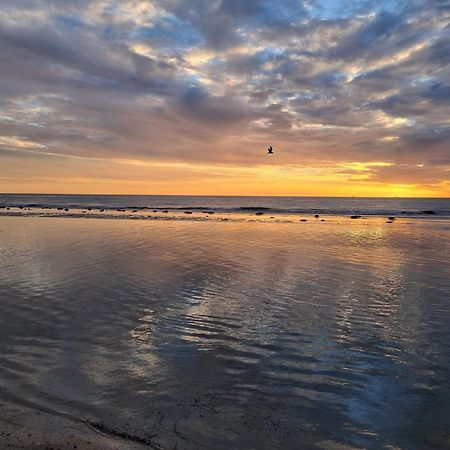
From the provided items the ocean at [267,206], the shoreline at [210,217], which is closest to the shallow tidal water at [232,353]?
the shoreline at [210,217]

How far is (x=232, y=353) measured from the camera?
7473mm

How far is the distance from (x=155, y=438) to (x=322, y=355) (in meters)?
3.68

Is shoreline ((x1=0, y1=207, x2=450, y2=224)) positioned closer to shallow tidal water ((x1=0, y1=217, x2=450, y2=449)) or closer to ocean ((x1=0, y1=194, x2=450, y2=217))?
ocean ((x1=0, y1=194, x2=450, y2=217))

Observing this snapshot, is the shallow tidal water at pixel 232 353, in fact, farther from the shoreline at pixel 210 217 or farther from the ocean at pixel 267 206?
the ocean at pixel 267 206

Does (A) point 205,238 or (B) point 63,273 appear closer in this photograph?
(B) point 63,273

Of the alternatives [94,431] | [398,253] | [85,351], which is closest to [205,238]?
[398,253]

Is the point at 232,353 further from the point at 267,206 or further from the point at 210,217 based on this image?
the point at 267,206

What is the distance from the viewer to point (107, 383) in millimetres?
6188

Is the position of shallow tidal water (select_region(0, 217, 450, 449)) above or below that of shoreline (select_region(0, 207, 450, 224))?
below

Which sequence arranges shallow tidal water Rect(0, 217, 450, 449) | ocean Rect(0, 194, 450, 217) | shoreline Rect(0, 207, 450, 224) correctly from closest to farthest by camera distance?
shallow tidal water Rect(0, 217, 450, 449) → shoreline Rect(0, 207, 450, 224) → ocean Rect(0, 194, 450, 217)

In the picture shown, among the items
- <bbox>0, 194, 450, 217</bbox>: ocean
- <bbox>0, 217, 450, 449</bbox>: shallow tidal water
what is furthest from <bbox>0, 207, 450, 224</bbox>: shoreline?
<bbox>0, 217, 450, 449</bbox>: shallow tidal water

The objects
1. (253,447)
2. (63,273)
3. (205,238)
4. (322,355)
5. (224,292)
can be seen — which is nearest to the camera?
(253,447)

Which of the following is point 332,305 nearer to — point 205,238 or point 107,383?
point 107,383

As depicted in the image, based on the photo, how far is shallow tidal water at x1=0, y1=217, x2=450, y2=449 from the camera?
520cm
